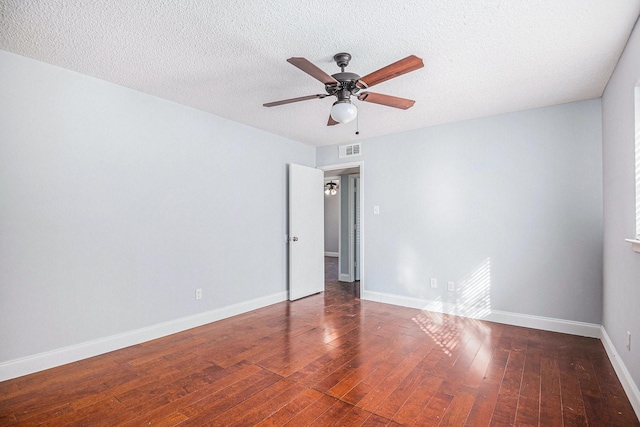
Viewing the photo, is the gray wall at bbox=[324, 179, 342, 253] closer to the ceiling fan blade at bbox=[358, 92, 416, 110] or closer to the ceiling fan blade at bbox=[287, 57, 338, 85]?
the ceiling fan blade at bbox=[358, 92, 416, 110]

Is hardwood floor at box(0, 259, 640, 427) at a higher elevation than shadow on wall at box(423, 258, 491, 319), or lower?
lower

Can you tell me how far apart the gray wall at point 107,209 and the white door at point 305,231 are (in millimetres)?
733

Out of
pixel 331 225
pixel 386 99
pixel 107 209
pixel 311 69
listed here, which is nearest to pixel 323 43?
pixel 311 69

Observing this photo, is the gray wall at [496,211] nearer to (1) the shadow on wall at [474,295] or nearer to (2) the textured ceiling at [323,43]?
(1) the shadow on wall at [474,295]

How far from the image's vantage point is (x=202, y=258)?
369 cm

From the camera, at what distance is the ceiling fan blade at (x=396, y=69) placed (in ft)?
6.67

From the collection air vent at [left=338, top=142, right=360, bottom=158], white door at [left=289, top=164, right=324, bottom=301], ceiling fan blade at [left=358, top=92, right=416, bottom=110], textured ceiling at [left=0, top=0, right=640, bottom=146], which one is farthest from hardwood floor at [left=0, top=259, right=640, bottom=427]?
air vent at [left=338, top=142, right=360, bottom=158]

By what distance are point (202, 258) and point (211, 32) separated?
244 centimetres

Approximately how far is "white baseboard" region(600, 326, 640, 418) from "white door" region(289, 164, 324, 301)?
3.52 meters

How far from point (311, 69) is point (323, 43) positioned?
11.3 inches

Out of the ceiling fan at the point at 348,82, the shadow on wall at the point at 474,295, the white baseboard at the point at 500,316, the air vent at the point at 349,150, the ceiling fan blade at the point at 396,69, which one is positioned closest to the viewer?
the ceiling fan blade at the point at 396,69

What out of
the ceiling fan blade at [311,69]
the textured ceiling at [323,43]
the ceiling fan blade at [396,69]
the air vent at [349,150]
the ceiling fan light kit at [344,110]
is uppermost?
the textured ceiling at [323,43]

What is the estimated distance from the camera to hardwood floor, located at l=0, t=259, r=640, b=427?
194cm

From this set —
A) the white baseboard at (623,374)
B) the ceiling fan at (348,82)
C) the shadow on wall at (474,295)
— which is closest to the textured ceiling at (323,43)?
the ceiling fan at (348,82)
